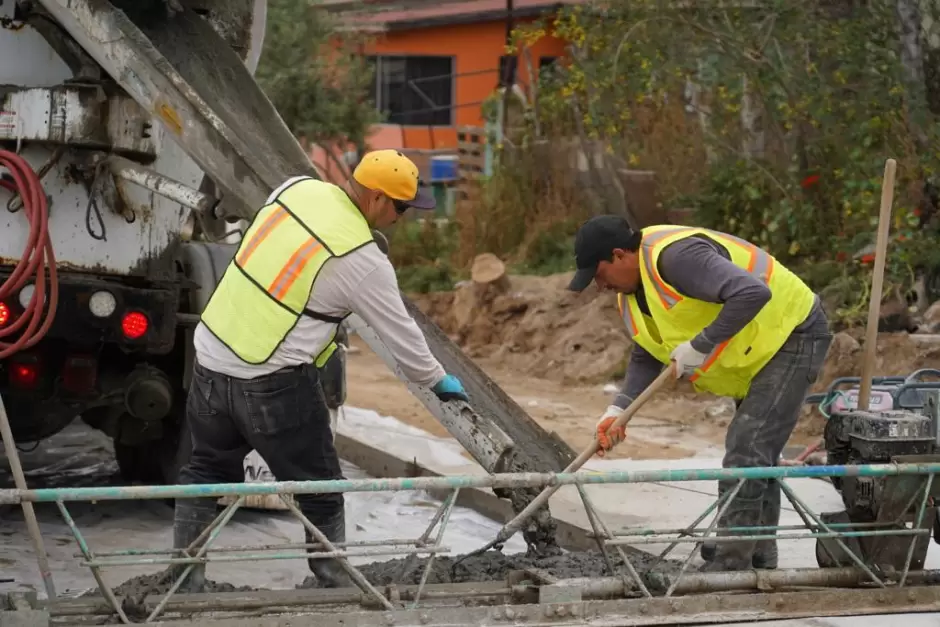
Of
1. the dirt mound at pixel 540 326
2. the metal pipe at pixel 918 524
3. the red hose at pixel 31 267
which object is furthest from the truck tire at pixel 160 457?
the dirt mound at pixel 540 326

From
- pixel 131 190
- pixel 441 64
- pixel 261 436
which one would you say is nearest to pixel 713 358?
pixel 261 436

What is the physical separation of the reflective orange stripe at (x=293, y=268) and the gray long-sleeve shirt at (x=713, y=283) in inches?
46.3

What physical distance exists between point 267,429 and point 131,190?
1853mm

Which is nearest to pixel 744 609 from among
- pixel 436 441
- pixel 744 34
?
pixel 436 441

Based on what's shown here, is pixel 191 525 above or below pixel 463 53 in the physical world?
below

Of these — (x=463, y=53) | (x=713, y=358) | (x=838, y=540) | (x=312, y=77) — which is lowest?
(x=838, y=540)

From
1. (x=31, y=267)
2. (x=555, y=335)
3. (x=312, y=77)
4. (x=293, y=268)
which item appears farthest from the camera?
(x=312, y=77)

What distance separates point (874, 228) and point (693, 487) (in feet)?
15.3

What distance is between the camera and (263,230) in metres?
5.10

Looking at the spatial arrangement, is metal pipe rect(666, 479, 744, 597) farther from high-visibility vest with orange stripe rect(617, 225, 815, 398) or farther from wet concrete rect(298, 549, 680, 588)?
high-visibility vest with orange stripe rect(617, 225, 815, 398)

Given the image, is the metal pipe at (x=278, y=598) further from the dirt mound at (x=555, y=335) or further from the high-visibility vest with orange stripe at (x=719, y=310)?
the dirt mound at (x=555, y=335)

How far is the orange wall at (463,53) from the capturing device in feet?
80.5

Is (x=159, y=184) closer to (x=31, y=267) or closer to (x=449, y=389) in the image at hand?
(x=31, y=267)

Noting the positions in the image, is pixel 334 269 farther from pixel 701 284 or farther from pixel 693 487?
pixel 693 487
